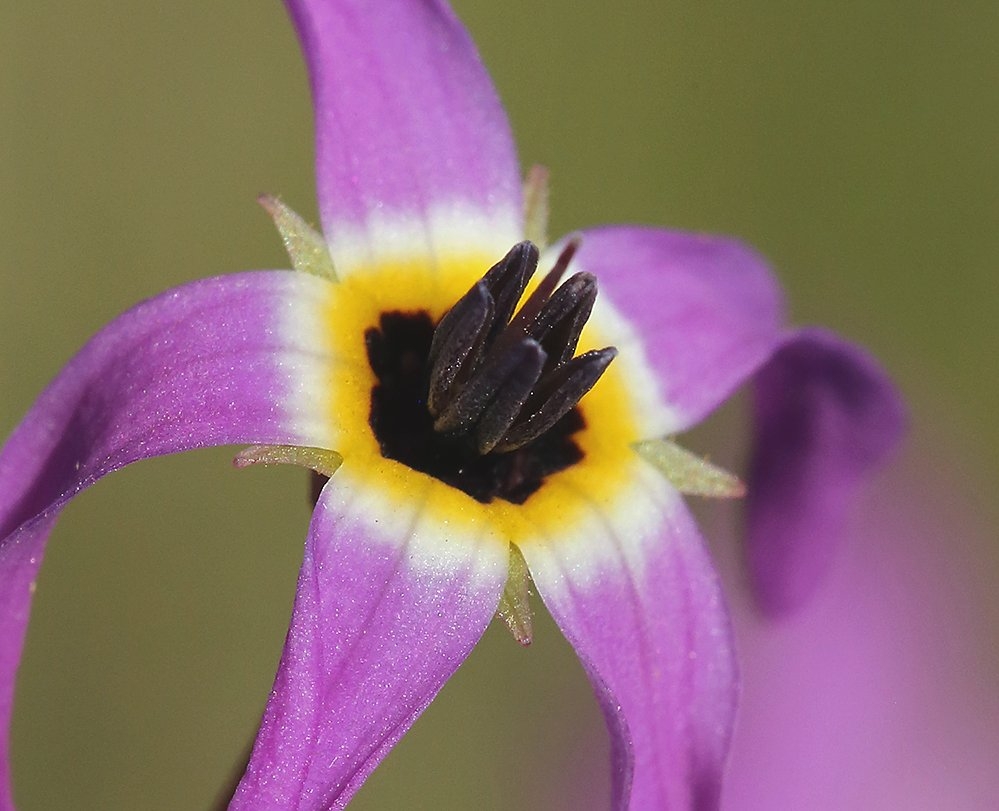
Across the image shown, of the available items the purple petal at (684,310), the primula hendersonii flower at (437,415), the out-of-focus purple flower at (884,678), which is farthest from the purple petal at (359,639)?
the out-of-focus purple flower at (884,678)

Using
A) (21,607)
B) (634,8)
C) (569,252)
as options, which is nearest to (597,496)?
(569,252)

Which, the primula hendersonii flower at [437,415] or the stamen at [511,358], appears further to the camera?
the stamen at [511,358]

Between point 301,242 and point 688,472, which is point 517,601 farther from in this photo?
point 301,242

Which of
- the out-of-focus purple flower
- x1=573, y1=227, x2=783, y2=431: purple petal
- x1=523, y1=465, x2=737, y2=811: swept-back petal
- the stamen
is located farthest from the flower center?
the out-of-focus purple flower

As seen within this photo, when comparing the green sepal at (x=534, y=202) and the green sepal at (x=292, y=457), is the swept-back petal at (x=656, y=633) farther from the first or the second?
the green sepal at (x=534, y=202)

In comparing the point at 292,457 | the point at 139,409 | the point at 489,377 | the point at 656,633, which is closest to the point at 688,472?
the point at 656,633

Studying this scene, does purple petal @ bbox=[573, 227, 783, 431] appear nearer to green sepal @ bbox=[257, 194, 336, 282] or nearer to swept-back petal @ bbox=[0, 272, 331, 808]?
green sepal @ bbox=[257, 194, 336, 282]
